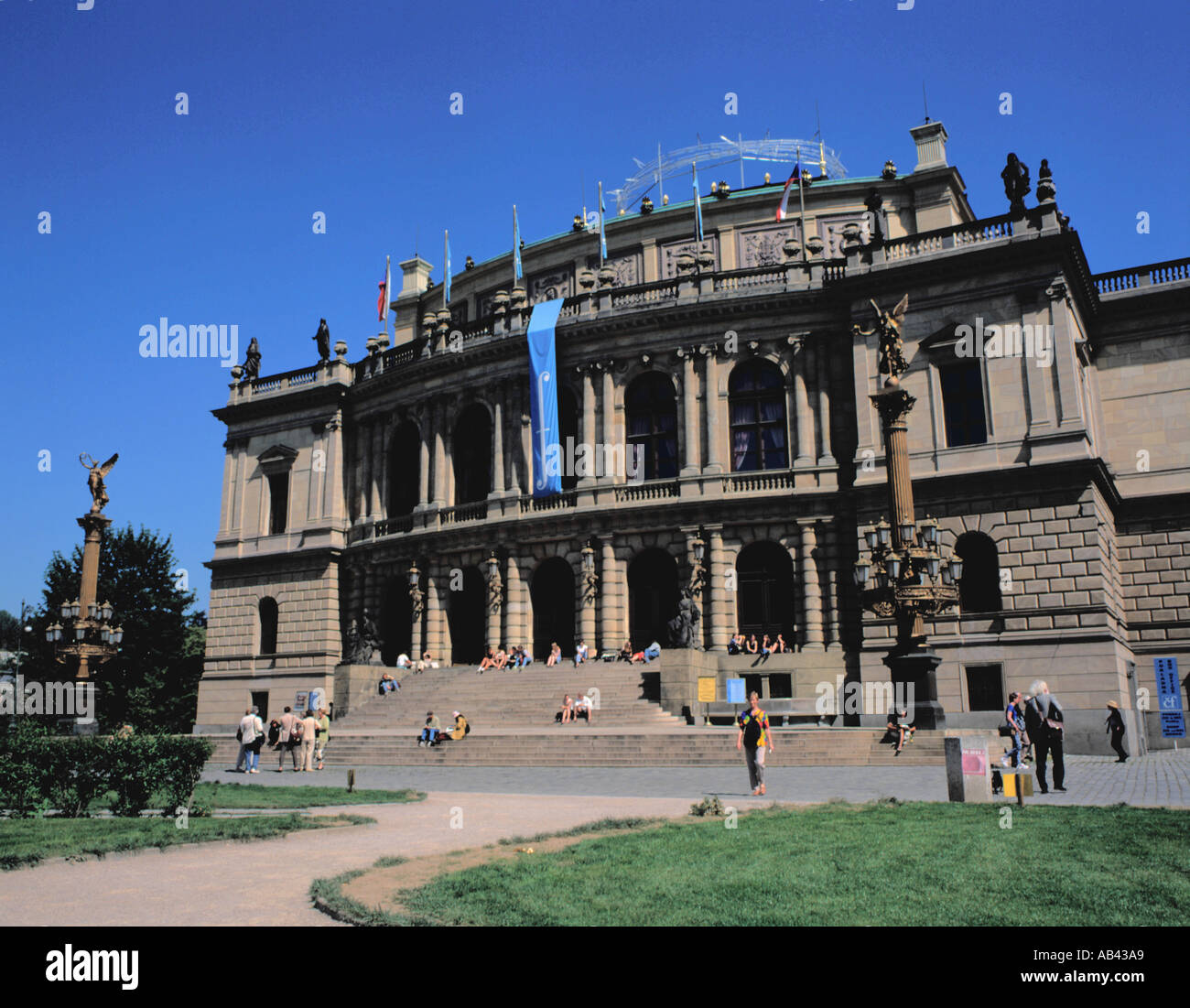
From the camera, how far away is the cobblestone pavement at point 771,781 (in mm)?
17723

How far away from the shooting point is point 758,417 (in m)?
40.9

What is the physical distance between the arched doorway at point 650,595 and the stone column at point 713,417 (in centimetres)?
428

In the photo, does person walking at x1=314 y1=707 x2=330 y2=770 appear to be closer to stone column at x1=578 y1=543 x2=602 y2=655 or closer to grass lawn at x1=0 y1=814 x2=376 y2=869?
stone column at x1=578 y1=543 x2=602 y2=655

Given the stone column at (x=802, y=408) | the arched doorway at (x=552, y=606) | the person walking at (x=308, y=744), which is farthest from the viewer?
the arched doorway at (x=552, y=606)

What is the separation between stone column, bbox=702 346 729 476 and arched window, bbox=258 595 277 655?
2446cm

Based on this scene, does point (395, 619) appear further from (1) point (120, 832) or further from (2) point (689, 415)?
(1) point (120, 832)

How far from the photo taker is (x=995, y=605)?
112 feet

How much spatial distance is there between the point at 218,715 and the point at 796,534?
30.3 metres

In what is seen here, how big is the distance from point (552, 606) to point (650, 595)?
4.75 metres

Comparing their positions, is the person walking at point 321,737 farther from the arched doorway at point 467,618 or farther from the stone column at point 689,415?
the stone column at point 689,415

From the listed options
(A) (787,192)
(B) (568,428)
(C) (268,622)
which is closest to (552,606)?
(B) (568,428)

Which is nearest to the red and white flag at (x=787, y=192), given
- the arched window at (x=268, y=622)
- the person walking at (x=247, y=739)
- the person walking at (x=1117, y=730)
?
the person walking at (x=1117, y=730)
